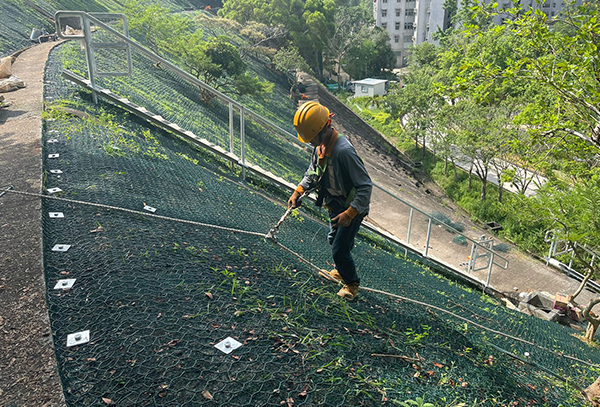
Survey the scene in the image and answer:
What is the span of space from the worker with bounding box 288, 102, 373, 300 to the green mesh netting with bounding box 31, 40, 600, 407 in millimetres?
574

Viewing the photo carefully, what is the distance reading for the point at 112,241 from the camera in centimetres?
378

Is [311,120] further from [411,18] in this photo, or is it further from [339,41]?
[411,18]

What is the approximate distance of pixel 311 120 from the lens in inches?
141

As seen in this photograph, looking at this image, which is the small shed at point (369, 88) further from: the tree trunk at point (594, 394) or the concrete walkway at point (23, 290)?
the tree trunk at point (594, 394)

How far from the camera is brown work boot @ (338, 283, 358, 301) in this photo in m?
4.12

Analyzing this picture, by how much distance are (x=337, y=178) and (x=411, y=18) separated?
69865 millimetres

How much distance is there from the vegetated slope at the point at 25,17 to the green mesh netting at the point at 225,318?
29.2ft

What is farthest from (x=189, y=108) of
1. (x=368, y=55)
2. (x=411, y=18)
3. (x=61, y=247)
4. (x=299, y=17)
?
(x=411, y=18)

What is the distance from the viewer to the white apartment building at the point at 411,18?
5984cm

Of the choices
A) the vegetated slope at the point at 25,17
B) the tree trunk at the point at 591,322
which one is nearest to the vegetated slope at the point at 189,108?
the vegetated slope at the point at 25,17

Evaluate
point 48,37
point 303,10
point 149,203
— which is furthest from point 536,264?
point 303,10

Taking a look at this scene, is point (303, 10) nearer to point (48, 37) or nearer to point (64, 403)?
point (48, 37)

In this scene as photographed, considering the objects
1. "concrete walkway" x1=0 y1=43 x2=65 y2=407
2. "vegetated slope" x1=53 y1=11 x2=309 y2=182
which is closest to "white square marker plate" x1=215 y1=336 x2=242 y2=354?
"concrete walkway" x1=0 y1=43 x2=65 y2=407

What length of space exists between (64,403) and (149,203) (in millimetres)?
2835
